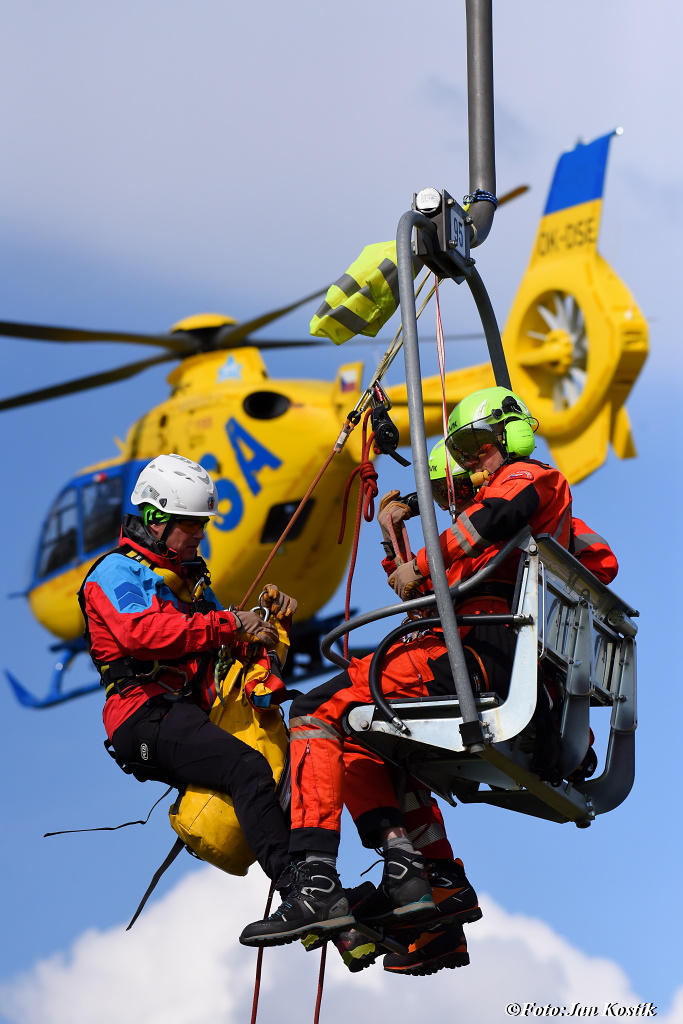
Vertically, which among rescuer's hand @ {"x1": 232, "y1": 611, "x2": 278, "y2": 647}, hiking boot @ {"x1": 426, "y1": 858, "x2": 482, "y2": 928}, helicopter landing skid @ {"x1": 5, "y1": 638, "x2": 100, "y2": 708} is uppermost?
rescuer's hand @ {"x1": 232, "y1": 611, "x2": 278, "y2": 647}

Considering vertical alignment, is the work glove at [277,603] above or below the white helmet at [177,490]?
below

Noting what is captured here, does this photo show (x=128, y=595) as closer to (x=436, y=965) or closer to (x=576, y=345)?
(x=436, y=965)

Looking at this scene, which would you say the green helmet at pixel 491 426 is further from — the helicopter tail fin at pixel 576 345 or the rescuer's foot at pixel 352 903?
the helicopter tail fin at pixel 576 345

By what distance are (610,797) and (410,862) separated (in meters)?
1.02

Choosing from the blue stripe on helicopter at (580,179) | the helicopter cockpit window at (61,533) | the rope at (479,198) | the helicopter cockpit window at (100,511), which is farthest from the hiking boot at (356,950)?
the blue stripe on helicopter at (580,179)

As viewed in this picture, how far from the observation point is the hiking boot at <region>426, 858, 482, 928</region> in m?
7.29

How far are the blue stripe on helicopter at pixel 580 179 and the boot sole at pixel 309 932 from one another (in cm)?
2025

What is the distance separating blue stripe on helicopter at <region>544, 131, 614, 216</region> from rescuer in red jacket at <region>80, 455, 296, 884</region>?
743 inches

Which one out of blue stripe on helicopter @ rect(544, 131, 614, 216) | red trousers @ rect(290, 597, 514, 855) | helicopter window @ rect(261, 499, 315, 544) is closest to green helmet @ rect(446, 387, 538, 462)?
red trousers @ rect(290, 597, 514, 855)

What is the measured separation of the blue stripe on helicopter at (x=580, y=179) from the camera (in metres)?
25.7

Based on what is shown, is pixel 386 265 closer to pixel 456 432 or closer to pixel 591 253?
pixel 456 432

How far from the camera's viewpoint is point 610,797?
7281mm

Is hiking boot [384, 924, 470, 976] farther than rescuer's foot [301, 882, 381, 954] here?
Yes

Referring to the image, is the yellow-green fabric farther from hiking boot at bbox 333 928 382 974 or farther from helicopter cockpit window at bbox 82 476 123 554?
helicopter cockpit window at bbox 82 476 123 554
